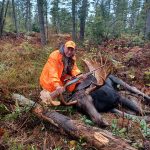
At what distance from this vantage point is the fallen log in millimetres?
4949

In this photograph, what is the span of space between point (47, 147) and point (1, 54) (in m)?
6.54

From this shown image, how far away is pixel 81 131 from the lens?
17.7ft

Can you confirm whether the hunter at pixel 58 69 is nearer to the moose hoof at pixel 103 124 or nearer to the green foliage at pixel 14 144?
the moose hoof at pixel 103 124

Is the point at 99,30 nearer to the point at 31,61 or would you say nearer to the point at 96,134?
the point at 31,61

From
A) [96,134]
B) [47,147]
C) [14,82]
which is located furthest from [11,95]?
[96,134]

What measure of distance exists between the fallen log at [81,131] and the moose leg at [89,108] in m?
0.60

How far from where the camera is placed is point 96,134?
5227 millimetres

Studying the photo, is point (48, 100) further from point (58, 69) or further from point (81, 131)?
point (81, 131)

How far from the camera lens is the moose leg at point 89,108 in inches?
239

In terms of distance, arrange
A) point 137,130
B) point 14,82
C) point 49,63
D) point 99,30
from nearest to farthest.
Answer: point 137,130 → point 49,63 → point 14,82 → point 99,30

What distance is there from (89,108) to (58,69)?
1.41 meters

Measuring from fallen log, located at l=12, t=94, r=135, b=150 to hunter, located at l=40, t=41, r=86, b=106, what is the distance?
2.16ft

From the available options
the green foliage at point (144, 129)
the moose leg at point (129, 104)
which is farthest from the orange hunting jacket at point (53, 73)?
the green foliage at point (144, 129)

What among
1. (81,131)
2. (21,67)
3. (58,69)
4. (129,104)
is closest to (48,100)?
(58,69)
